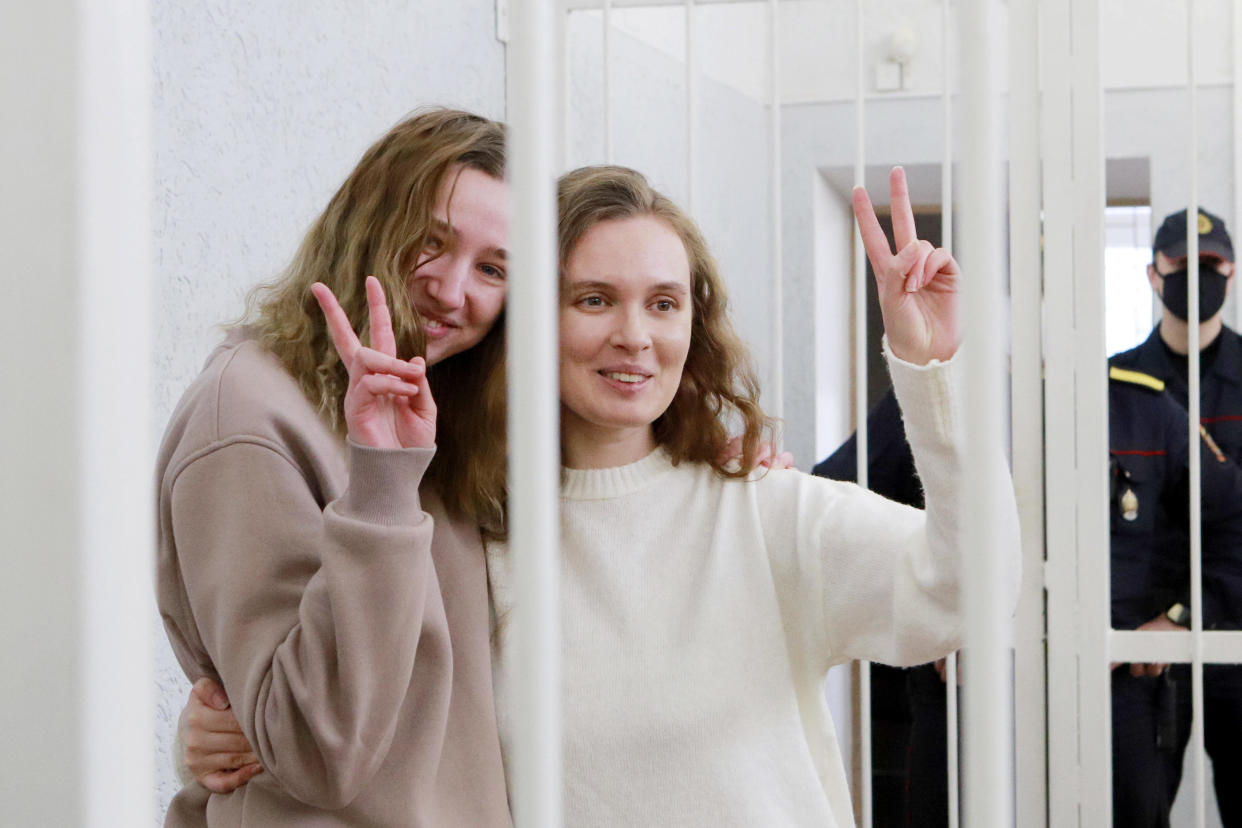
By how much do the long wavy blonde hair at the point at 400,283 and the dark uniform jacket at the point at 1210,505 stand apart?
1156 millimetres

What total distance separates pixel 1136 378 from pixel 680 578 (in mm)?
1156

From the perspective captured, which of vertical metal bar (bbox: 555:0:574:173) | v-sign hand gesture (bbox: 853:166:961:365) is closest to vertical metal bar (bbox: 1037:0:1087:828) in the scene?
vertical metal bar (bbox: 555:0:574:173)

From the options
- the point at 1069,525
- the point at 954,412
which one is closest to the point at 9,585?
the point at 954,412

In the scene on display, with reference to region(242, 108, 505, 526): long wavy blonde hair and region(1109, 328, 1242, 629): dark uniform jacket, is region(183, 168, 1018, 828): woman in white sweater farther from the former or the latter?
region(1109, 328, 1242, 629): dark uniform jacket

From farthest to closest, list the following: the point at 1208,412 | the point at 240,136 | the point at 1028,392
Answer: the point at 1208,412
the point at 1028,392
the point at 240,136

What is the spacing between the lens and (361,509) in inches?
25.4

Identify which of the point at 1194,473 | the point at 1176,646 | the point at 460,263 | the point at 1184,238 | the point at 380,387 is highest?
the point at 1184,238

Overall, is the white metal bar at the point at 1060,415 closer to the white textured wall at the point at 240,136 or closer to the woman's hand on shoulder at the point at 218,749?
the white textured wall at the point at 240,136

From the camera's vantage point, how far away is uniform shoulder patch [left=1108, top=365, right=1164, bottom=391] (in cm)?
180

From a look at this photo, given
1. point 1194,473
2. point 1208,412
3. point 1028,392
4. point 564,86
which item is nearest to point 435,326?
point 564,86

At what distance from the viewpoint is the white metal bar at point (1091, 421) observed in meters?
1.55

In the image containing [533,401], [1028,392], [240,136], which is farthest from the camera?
[1028,392]

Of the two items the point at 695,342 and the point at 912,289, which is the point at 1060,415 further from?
the point at 912,289

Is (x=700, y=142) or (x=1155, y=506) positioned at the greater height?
(x=700, y=142)
